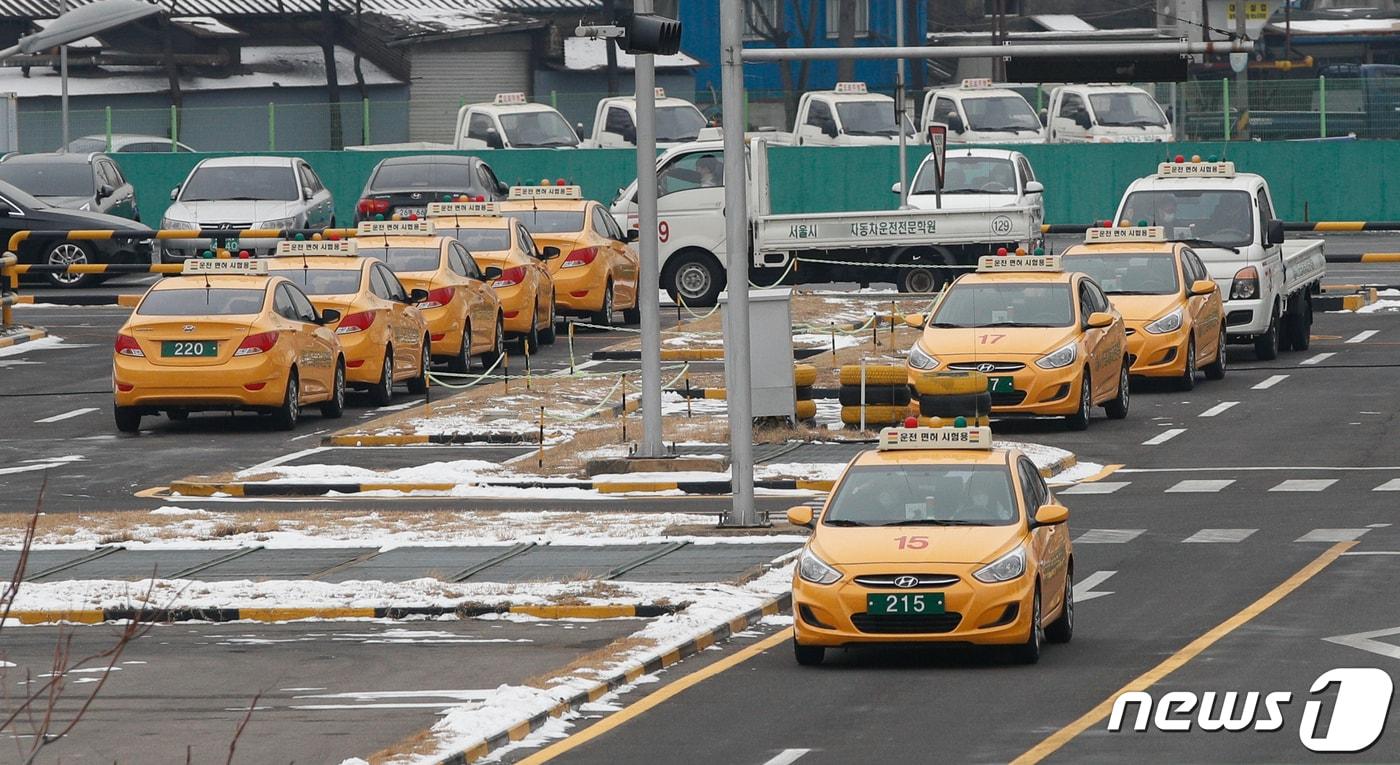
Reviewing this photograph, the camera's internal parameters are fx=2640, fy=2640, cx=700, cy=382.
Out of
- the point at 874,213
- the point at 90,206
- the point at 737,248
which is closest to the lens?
the point at 737,248

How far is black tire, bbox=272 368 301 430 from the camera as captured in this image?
27516 millimetres

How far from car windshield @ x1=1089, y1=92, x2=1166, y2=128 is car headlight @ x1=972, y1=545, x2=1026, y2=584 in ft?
127

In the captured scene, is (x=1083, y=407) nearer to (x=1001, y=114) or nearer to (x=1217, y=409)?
(x=1217, y=409)

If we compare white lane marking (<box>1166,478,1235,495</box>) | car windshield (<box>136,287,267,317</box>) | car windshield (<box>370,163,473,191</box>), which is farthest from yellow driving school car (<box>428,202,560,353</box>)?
white lane marking (<box>1166,478,1235,495</box>)

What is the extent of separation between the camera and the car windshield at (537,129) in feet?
171

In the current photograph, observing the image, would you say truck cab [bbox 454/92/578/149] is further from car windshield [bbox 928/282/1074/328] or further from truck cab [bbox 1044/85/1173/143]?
car windshield [bbox 928/282/1074/328]

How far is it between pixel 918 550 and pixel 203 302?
46.4 ft

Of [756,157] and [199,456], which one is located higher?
[756,157]

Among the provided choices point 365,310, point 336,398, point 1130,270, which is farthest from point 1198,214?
point 336,398

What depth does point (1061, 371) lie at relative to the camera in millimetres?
26328

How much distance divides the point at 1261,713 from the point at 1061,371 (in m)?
13.4

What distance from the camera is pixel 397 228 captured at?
33594 mm

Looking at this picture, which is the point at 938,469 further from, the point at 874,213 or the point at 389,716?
the point at 874,213

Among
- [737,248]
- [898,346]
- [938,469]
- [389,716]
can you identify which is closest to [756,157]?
[898,346]
